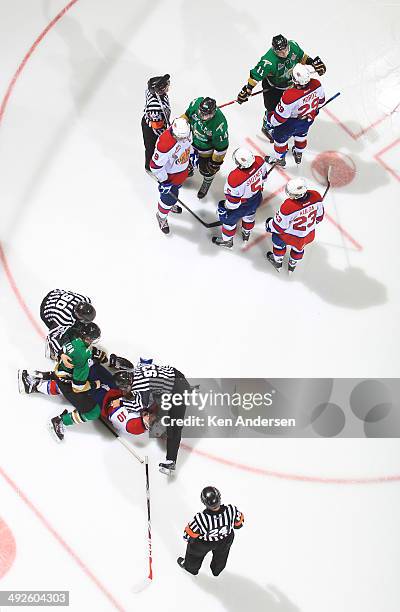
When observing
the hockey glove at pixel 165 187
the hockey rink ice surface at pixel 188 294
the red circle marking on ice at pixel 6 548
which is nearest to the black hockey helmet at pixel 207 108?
the hockey glove at pixel 165 187

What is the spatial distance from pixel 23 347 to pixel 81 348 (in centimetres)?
107

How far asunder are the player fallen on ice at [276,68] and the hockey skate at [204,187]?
68cm

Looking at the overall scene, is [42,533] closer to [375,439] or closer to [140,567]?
[140,567]

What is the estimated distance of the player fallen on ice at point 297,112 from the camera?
6.17m

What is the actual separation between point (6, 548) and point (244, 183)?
3061 millimetres

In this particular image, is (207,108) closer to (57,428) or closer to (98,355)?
(98,355)

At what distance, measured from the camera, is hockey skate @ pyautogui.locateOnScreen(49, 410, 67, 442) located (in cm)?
587

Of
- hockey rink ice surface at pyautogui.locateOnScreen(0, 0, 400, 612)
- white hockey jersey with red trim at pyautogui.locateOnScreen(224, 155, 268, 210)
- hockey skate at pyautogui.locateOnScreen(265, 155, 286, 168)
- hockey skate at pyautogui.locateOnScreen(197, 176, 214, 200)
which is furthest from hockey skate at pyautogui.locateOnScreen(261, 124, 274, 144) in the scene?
white hockey jersey with red trim at pyautogui.locateOnScreen(224, 155, 268, 210)

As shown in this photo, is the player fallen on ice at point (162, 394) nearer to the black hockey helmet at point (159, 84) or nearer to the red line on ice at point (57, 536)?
the red line on ice at point (57, 536)

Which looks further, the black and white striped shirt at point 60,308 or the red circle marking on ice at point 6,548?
the black and white striped shirt at point 60,308

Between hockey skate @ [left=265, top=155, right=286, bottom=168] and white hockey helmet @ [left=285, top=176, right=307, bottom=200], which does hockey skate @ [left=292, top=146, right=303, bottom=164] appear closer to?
hockey skate @ [left=265, top=155, right=286, bottom=168]

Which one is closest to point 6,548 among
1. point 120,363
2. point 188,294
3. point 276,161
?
A: point 120,363

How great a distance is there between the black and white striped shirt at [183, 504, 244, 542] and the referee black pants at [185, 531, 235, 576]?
0.07 m

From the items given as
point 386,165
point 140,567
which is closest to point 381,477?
point 140,567
